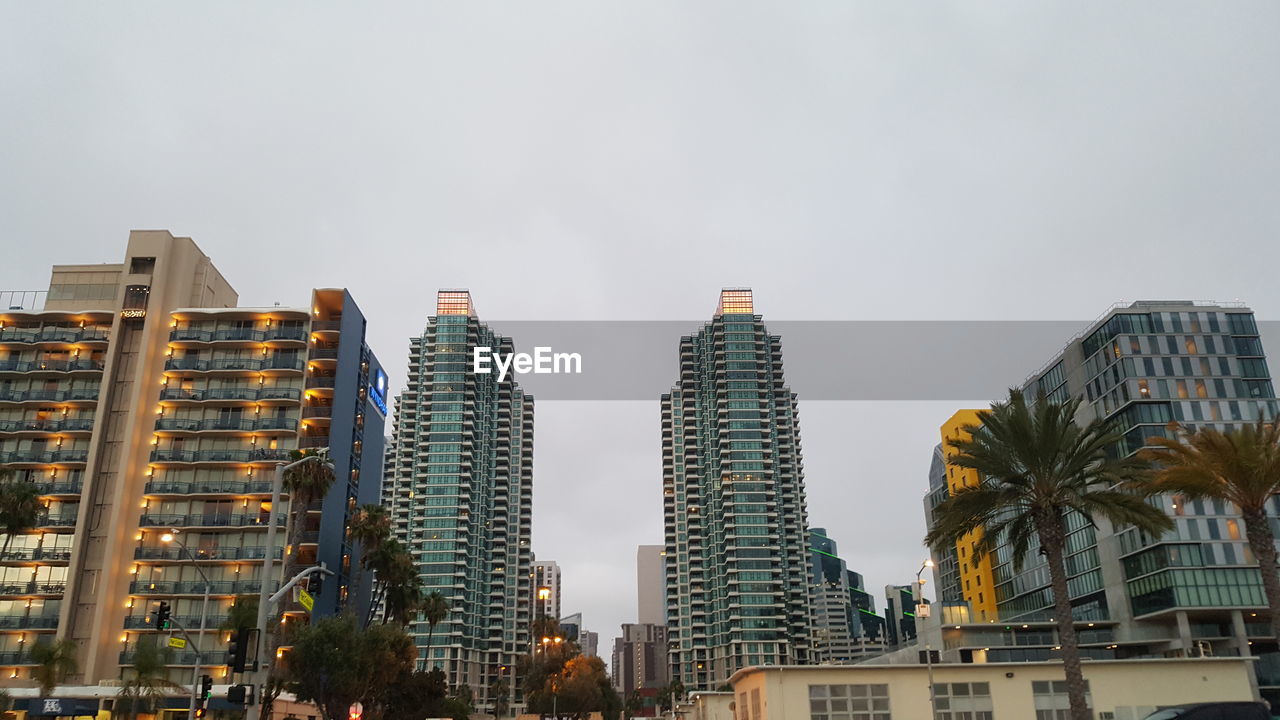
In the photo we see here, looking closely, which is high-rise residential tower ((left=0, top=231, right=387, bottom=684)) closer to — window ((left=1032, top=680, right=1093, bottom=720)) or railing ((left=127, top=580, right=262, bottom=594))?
railing ((left=127, top=580, right=262, bottom=594))

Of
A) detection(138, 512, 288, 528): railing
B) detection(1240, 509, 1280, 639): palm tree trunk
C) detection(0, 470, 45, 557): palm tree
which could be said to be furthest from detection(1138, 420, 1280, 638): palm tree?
detection(138, 512, 288, 528): railing

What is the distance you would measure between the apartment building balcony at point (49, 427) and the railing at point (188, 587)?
49.7 feet

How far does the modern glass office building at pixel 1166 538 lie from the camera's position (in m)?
85.9

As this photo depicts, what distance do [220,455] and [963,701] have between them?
220 feet

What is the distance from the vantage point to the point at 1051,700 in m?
37.2

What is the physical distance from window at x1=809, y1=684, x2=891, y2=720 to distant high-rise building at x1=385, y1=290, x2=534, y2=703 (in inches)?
4984

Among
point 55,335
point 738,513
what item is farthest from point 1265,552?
point 738,513

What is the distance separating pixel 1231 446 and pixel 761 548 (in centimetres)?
13388

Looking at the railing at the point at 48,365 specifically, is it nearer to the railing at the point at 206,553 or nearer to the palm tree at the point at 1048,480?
the railing at the point at 206,553

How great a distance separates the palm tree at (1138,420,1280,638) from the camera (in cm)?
3316

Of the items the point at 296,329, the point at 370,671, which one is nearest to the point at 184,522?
the point at 296,329

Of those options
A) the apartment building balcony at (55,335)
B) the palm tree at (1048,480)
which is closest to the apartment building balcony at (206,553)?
the apartment building balcony at (55,335)

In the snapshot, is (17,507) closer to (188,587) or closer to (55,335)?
(188,587)

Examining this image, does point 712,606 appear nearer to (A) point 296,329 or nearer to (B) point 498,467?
(B) point 498,467
